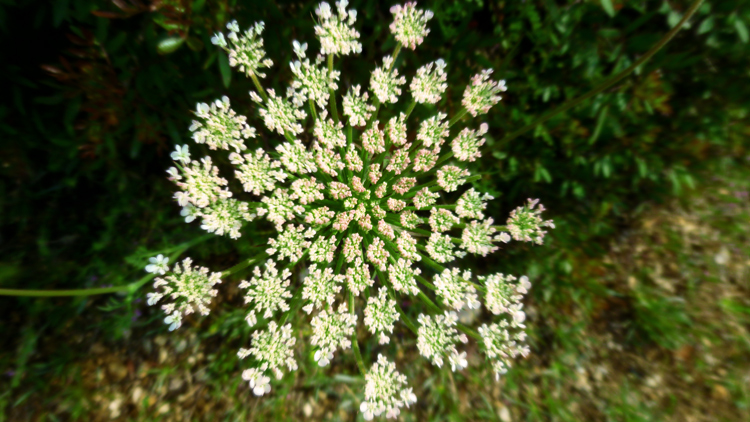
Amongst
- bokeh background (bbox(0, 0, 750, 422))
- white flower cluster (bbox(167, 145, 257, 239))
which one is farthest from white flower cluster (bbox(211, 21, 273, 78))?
white flower cluster (bbox(167, 145, 257, 239))

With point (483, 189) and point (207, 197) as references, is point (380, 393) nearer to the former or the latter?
point (207, 197)

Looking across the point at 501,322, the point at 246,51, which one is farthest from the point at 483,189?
the point at 246,51

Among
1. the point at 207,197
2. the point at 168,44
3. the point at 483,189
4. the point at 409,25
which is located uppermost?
the point at 409,25

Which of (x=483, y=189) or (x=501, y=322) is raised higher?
(x=483, y=189)

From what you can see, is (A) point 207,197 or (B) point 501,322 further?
(B) point 501,322

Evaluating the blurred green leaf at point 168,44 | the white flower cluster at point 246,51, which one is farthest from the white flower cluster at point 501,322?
the blurred green leaf at point 168,44

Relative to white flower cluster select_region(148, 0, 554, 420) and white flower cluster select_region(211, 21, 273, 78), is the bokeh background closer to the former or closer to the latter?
white flower cluster select_region(211, 21, 273, 78)

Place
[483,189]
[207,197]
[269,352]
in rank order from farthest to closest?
1. [483,189]
2. [269,352]
3. [207,197]

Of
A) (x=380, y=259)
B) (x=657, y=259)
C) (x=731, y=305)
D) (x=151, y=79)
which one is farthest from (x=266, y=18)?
(x=731, y=305)

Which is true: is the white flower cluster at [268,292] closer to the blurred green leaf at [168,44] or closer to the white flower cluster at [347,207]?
the white flower cluster at [347,207]
